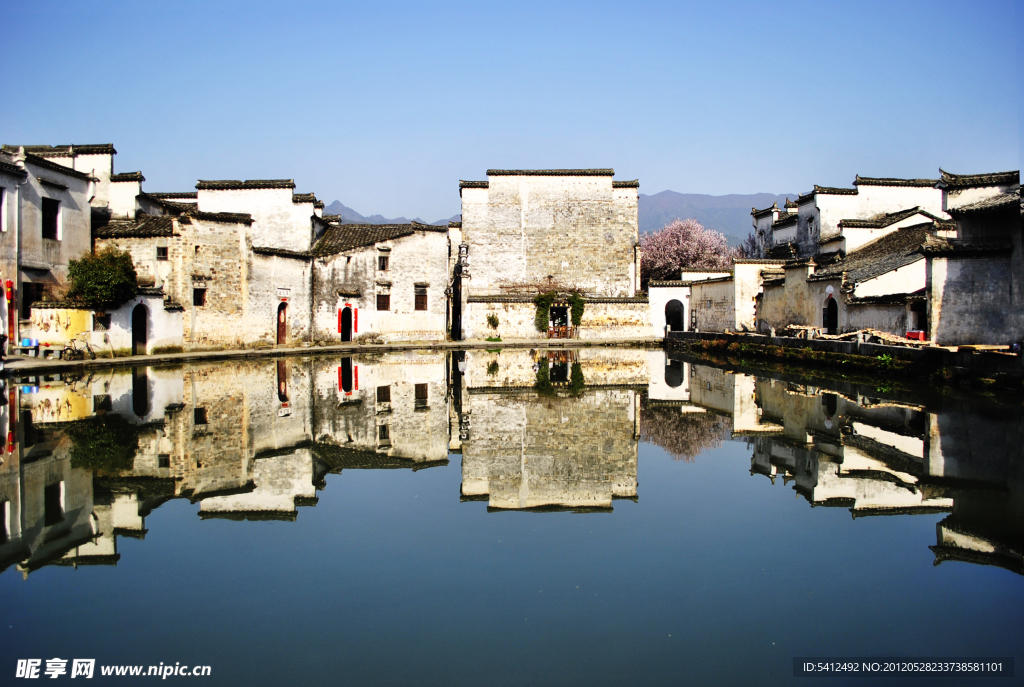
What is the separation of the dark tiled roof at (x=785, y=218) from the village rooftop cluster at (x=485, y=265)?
0.41 ft

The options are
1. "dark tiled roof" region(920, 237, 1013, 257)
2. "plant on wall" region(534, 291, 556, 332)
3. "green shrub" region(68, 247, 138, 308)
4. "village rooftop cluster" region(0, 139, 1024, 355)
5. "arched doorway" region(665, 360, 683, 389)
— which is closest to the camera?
"arched doorway" region(665, 360, 683, 389)

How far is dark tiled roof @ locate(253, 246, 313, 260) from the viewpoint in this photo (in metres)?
25.3

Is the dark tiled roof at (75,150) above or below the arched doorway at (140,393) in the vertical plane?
above

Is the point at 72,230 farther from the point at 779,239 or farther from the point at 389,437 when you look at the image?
the point at 779,239

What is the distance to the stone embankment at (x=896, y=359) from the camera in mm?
12977

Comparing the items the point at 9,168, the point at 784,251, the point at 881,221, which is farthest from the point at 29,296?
the point at 784,251

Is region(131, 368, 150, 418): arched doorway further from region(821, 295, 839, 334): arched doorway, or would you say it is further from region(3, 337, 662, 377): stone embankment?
region(821, 295, 839, 334): arched doorway

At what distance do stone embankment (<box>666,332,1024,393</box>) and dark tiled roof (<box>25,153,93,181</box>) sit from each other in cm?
2377

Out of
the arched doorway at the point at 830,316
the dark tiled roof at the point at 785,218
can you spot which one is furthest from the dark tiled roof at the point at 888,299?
the dark tiled roof at the point at 785,218

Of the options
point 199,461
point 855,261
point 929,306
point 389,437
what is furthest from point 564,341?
point 199,461

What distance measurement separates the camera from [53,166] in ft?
69.4

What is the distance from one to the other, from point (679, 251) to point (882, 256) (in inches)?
876

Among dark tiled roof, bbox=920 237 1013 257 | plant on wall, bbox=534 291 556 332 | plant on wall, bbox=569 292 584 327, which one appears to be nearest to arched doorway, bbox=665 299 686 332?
plant on wall, bbox=569 292 584 327

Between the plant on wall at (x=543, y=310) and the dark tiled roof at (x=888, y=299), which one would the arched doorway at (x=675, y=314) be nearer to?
the plant on wall at (x=543, y=310)
